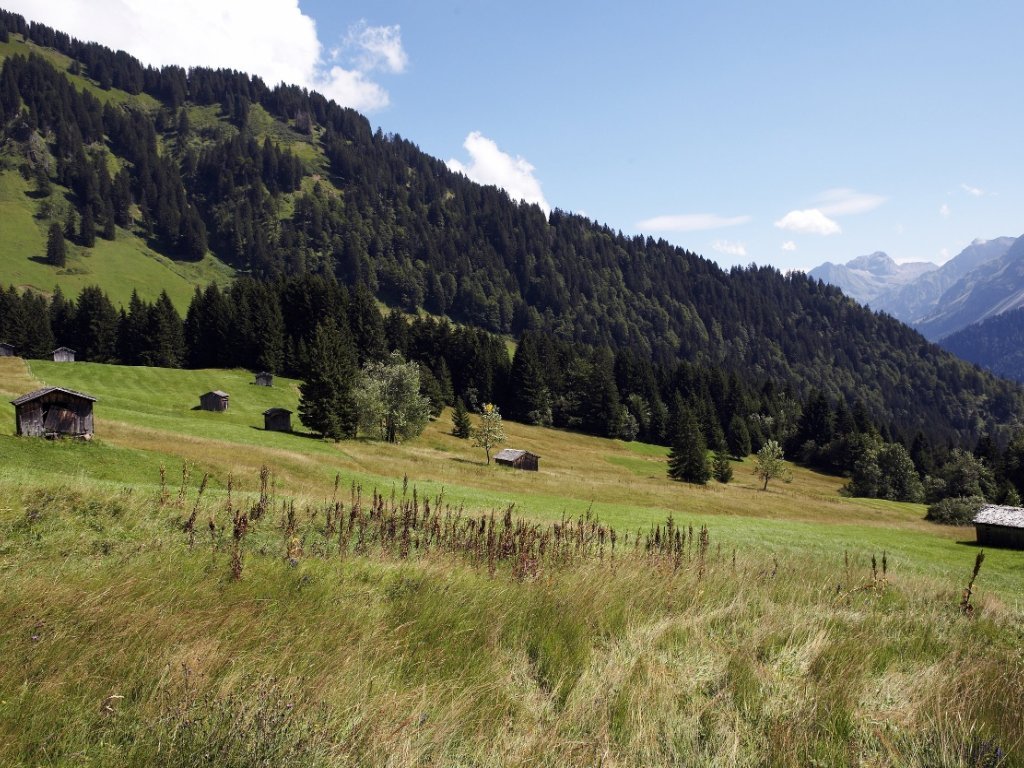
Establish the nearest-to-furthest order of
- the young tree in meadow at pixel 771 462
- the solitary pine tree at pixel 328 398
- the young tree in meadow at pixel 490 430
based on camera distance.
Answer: the solitary pine tree at pixel 328 398 → the young tree in meadow at pixel 490 430 → the young tree in meadow at pixel 771 462

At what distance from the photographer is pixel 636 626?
251 inches

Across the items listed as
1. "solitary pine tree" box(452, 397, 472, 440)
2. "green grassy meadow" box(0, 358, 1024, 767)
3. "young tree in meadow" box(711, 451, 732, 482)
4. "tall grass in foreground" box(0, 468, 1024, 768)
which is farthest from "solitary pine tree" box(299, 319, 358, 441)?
"tall grass in foreground" box(0, 468, 1024, 768)

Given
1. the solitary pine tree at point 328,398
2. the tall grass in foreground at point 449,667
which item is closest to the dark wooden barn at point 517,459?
the solitary pine tree at point 328,398

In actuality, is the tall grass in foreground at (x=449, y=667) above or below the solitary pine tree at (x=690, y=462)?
above

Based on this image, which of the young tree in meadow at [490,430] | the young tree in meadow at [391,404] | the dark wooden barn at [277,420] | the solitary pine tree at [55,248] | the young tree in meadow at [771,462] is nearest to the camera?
the young tree in meadow at [391,404]

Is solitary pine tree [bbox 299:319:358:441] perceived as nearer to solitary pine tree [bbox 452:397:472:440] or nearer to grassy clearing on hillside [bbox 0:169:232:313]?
solitary pine tree [bbox 452:397:472:440]

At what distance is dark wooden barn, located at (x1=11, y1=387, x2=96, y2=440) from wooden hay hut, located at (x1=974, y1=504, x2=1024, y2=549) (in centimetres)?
6475

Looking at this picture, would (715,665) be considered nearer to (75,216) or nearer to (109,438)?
(109,438)

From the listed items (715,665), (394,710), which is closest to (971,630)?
(715,665)

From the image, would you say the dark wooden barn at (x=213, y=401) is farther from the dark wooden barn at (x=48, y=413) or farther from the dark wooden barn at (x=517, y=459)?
the dark wooden barn at (x=48, y=413)

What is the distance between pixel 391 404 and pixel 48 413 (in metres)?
36.6

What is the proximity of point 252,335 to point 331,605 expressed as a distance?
10426 centimetres

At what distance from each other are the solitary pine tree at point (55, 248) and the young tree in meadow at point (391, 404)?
473 ft

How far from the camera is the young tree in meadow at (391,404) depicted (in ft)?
220
